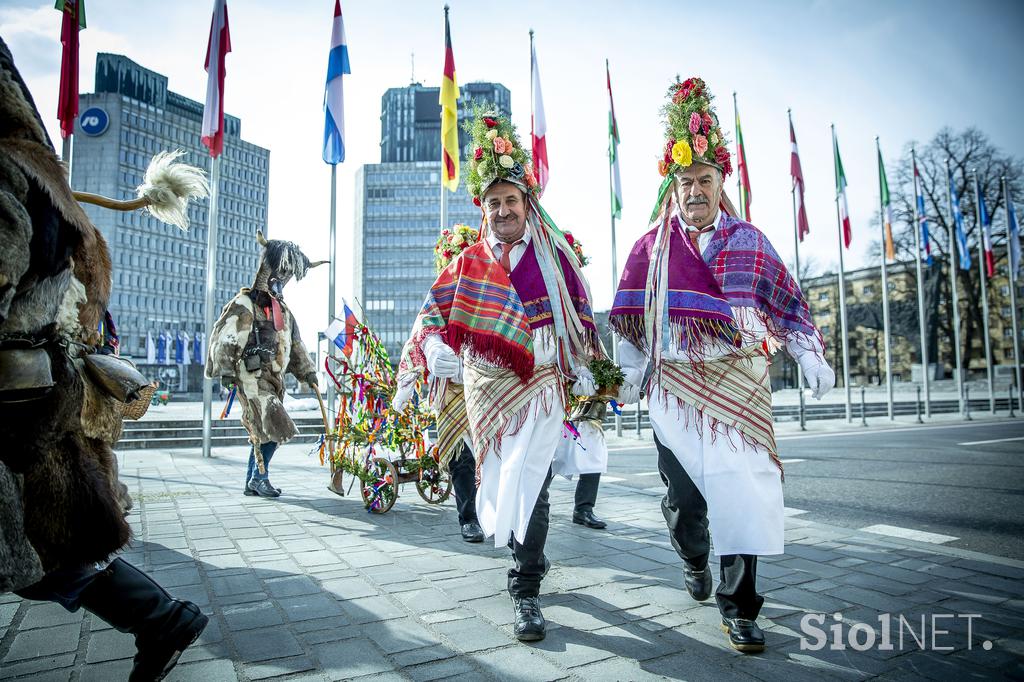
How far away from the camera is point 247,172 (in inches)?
3772

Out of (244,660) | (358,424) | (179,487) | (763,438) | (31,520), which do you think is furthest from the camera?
(179,487)

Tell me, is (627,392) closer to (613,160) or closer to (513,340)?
(513,340)

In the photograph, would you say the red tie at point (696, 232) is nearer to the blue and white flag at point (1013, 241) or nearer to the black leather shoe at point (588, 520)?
the black leather shoe at point (588, 520)

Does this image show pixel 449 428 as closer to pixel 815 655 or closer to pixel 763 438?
pixel 763 438

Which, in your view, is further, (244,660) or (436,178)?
(436,178)

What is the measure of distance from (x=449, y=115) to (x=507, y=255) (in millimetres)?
8259

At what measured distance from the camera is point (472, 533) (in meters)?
4.61

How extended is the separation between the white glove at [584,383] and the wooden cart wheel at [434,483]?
2934 millimetres

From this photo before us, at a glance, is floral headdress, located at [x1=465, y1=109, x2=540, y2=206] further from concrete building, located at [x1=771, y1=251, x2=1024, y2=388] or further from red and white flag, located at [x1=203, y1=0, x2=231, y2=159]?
concrete building, located at [x1=771, y1=251, x2=1024, y2=388]

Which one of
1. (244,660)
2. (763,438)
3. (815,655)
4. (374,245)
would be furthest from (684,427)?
(374,245)

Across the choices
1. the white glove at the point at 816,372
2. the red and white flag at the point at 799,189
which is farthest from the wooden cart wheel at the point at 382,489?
the red and white flag at the point at 799,189

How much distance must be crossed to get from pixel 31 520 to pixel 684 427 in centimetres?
255

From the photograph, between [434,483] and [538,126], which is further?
[538,126]

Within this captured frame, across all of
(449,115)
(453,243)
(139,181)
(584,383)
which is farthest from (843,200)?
(139,181)
